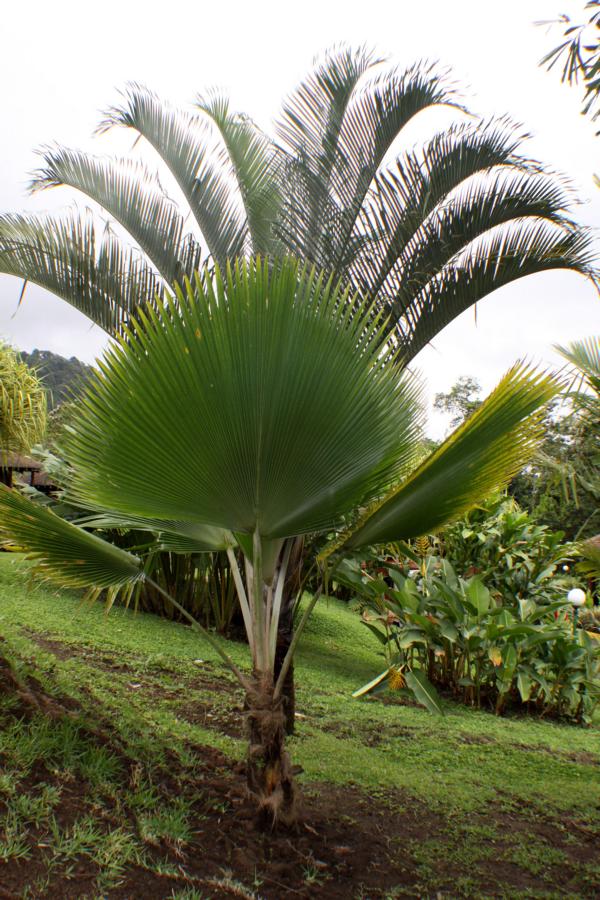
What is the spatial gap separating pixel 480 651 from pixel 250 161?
476 cm

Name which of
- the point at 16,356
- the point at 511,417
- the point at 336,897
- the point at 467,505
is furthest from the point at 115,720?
the point at 16,356

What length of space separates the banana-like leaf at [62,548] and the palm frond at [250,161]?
313cm

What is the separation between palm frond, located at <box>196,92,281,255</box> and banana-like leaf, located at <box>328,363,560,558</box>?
10.1 ft

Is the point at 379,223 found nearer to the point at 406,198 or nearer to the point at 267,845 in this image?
the point at 406,198

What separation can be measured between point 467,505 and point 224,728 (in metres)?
2.41

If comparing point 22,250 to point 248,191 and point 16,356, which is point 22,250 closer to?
point 248,191

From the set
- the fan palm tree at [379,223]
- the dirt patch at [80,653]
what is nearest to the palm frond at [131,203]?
the fan palm tree at [379,223]

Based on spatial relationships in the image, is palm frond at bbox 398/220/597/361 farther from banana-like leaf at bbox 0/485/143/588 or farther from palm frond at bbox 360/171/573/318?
banana-like leaf at bbox 0/485/143/588

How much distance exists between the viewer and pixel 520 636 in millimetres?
5922

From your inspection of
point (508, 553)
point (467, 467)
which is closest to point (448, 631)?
point (508, 553)

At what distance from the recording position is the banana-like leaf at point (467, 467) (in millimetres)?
2619

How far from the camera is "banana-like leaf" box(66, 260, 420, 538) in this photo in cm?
238

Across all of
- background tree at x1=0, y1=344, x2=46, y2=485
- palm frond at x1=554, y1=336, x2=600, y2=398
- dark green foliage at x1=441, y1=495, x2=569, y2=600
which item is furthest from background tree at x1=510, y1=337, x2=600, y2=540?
Result: background tree at x1=0, y1=344, x2=46, y2=485

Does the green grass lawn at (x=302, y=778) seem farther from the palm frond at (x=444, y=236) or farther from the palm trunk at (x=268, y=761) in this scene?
the palm frond at (x=444, y=236)
